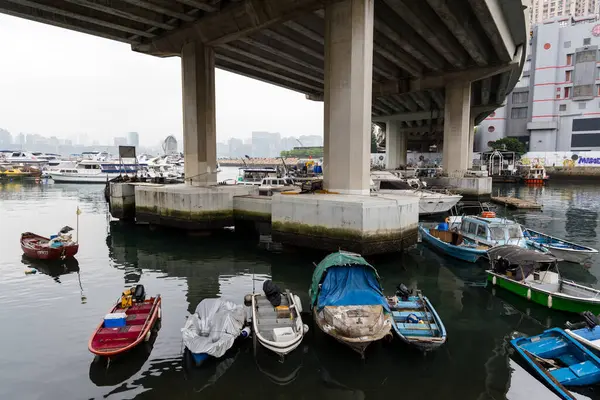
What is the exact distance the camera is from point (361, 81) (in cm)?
2112

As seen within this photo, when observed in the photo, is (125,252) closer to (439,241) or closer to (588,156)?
(439,241)

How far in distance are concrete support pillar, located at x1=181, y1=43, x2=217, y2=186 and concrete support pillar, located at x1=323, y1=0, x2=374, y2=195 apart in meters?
12.2

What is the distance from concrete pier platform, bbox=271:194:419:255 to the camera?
18094 mm

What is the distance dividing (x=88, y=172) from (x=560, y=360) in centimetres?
8407

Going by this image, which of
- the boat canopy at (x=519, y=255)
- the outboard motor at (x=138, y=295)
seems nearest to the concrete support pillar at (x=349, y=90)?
the boat canopy at (x=519, y=255)

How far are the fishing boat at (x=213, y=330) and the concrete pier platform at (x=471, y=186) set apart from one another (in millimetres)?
40774

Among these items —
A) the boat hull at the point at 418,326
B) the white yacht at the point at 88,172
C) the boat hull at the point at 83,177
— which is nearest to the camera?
the boat hull at the point at 418,326

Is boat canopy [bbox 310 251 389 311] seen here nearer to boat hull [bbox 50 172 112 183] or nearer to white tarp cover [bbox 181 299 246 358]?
white tarp cover [bbox 181 299 246 358]

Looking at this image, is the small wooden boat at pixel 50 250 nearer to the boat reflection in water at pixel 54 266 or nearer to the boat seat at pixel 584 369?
the boat reflection in water at pixel 54 266

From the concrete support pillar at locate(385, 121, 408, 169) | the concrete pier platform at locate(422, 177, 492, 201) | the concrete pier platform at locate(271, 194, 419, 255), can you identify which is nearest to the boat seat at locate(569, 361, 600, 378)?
the concrete pier platform at locate(271, 194, 419, 255)

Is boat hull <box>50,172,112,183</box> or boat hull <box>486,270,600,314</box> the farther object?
boat hull <box>50,172,112,183</box>

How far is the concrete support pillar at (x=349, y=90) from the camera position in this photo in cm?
2094

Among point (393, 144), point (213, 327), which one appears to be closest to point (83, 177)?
point (393, 144)

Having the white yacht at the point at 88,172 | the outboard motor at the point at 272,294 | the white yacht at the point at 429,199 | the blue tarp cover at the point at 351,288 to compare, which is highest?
the white yacht at the point at 88,172
